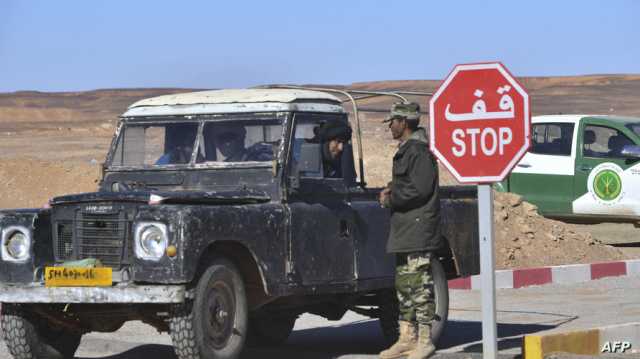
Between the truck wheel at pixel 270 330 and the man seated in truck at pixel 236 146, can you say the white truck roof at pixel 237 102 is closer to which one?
the man seated in truck at pixel 236 146

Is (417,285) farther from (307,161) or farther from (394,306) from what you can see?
(394,306)

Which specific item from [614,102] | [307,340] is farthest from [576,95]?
[307,340]

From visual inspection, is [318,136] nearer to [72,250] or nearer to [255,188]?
[255,188]

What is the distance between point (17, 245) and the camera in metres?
9.45

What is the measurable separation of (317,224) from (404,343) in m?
1.12

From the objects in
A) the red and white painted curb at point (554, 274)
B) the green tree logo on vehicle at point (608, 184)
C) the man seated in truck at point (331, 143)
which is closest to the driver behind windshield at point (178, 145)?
the man seated in truck at point (331, 143)

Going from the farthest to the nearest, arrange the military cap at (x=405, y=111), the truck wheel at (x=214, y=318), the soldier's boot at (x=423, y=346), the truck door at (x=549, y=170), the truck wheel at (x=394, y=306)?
1. the truck door at (x=549, y=170)
2. the truck wheel at (x=394, y=306)
3. the military cap at (x=405, y=111)
4. the soldier's boot at (x=423, y=346)
5. the truck wheel at (x=214, y=318)

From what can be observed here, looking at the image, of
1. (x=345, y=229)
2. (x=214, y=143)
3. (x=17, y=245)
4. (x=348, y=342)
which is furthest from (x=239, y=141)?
(x=348, y=342)

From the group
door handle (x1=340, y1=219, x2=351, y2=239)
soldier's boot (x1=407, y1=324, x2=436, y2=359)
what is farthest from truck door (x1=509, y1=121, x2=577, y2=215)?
soldier's boot (x1=407, y1=324, x2=436, y2=359)

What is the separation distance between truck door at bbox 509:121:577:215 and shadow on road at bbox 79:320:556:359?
711 centimetres

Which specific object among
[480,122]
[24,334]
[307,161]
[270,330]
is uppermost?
[480,122]

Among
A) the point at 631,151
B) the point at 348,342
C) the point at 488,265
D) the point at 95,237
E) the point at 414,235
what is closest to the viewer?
the point at 488,265

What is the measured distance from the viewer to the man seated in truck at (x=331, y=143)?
34.4 ft

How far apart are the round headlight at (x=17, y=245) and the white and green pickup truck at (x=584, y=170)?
11225mm
